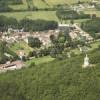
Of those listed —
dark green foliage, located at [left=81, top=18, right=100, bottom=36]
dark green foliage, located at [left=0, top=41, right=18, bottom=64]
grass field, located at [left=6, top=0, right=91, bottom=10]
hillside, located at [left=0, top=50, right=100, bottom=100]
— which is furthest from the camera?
grass field, located at [left=6, top=0, right=91, bottom=10]

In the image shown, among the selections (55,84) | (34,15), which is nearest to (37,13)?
(34,15)

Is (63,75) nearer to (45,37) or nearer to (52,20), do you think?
(45,37)

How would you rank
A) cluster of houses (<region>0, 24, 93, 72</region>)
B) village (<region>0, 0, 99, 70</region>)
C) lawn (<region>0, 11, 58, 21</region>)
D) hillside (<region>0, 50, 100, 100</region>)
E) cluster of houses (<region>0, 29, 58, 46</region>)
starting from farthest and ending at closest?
lawn (<region>0, 11, 58, 21</region>), cluster of houses (<region>0, 24, 93, 72</region>), cluster of houses (<region>0, 29, 58, 46</region>), village (<region>0, 0, 99, 70</region>), hillside (<region>0, 50, 100, 100</region>)

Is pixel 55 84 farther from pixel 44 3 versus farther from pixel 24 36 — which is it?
pixel 44 3

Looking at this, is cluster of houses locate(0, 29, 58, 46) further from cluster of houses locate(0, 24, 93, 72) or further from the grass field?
the grass field

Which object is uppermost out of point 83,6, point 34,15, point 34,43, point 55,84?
point 55,84

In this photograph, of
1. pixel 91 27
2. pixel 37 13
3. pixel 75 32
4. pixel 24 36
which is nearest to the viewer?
pixel 24 36

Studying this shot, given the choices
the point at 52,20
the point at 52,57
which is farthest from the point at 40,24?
the point at 52,57

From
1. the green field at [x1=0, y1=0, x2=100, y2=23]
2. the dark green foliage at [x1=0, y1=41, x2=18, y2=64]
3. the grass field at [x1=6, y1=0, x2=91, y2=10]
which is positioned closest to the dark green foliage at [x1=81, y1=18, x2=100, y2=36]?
the green field at [x1=0, y1=0, x2=100, y2=23]
